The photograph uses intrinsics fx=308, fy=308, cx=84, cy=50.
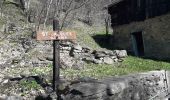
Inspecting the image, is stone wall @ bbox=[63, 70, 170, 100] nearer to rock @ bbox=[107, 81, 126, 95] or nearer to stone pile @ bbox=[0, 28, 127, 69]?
rock @ bbox=[107, 81, 126, 95]

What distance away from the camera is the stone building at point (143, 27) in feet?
63.7

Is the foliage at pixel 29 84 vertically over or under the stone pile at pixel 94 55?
under

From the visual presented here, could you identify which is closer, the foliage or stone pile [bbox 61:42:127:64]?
the foliage

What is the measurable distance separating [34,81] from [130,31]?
12.7 meters

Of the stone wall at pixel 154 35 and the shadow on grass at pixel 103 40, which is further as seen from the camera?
the shadow on grass at pixel 103 40

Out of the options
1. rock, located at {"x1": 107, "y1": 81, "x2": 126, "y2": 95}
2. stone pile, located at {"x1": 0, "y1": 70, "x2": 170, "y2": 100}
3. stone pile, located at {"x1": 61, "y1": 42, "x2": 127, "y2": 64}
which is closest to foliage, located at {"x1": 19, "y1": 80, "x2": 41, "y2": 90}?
stone pile, located at {"x1": 0, "y1": 70, "x2": 170, "y2": 100}

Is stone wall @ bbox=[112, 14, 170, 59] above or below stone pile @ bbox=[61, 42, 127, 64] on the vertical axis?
above

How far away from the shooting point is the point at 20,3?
28.4 meters

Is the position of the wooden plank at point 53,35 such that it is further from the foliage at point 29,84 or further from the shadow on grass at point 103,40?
the shadow on grass at point 103,40

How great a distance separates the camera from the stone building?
1942cm

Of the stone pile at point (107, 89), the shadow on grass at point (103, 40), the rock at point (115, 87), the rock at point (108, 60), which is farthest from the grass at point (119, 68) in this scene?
the shadow on grass at point (103, 40)

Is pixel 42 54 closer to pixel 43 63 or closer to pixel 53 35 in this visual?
pixel 43 63

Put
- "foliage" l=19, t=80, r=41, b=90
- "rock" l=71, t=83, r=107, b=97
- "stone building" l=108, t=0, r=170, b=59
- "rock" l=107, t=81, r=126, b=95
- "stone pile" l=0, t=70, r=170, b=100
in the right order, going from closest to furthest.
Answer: "rock" l=71, t=83, r=107, b=97
"stone pile" l=0, t=70, r=170, b=100
"rock" l=107, t=81, r=126, b=95
"foliage" l=19, t=80, r=41, b=90
"stone building" l=108, t=0, r=170, b=59

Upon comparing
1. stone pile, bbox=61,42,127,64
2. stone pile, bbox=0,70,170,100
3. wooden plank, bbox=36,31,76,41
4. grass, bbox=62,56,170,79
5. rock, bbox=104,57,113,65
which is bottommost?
stone pile, bbox=0,70,170,100
